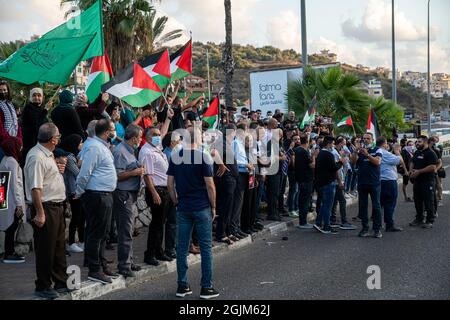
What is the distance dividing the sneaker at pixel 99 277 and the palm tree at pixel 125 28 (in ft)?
52.9

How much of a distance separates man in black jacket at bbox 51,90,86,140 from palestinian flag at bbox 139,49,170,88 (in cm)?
195

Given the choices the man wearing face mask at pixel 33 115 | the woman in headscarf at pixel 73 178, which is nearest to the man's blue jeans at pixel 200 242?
the woman in headscarf at pixel 73 178

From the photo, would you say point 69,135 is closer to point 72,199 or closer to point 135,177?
point 72,199

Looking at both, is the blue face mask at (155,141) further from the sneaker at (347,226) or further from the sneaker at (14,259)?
the sneaker at (347,226)

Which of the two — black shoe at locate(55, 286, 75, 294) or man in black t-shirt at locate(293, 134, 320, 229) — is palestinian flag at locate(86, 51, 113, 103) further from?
man in black t-shirt at locate(293, 134, 320, 229)

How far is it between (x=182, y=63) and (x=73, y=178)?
3.72m

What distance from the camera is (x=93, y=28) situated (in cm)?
947

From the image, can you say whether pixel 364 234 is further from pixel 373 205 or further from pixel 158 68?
pixel 158 68

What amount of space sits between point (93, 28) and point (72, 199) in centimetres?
278

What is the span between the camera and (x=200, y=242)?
7066 millimetres

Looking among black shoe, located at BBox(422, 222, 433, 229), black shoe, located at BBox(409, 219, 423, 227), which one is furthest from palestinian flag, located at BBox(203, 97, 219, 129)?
black shoe, located at BBox(422, 222, 433, 229)

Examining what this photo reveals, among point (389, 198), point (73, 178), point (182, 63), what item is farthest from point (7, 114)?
point (389, 198)

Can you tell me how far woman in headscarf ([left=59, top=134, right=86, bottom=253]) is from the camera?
335 inches

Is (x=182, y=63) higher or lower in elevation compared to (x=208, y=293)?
higher
